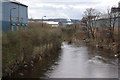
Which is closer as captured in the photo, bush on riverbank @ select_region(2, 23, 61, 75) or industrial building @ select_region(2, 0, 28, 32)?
bush on riverbank @ select_region(2, 23, 61, 75)

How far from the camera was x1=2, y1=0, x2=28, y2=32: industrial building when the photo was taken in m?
22.3

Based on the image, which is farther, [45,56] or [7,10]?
[7,10]

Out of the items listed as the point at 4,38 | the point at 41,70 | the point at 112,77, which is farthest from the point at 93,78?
the point at 4,38

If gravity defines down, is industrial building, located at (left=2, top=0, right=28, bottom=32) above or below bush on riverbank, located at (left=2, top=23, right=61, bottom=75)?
above

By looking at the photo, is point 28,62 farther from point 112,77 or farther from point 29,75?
point 112,77

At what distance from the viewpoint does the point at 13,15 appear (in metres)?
25.7

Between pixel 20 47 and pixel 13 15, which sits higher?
pixel 13 15

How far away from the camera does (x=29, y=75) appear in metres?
14.1

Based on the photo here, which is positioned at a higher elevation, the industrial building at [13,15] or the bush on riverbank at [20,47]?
the industrial building at [13,15]

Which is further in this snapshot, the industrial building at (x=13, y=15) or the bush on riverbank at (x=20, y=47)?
the industrial building at (x=13, y=15)

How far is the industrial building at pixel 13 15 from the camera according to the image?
2228cm

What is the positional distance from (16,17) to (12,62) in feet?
48.4

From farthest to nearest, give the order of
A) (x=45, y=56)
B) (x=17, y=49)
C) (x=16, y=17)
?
(x=16, y=17) → (x=45, y=56) → (x=17, y=49)

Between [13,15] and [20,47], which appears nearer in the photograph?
[20,47]
